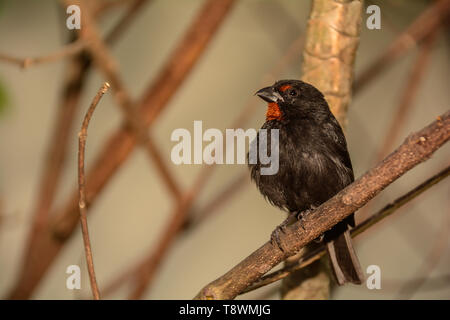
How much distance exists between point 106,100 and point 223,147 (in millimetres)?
1035

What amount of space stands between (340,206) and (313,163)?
1.73 feet

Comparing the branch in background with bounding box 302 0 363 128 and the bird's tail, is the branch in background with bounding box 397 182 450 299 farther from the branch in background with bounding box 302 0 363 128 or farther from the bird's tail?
the branch in background with bounding box 302 0 363 128

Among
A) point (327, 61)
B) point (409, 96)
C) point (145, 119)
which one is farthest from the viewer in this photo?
point (409, 96)

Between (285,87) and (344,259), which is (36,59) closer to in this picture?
(285,87)

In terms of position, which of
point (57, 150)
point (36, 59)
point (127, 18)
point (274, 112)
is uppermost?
point (127, 18)

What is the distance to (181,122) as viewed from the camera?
3320mm

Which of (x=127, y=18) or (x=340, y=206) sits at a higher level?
(x=127, y=18)

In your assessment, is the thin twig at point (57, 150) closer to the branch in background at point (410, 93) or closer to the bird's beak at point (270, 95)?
the bird's beak at point (270, 95)

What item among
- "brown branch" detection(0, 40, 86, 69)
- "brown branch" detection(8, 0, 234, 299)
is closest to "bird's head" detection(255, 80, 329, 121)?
"brown branch" detection(8, 0, 234, 299)

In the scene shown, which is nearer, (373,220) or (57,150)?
(373,220)

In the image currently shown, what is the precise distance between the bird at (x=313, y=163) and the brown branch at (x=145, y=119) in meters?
0.63

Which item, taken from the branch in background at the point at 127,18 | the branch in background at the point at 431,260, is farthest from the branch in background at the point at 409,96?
the branch in background at the point at 127,18

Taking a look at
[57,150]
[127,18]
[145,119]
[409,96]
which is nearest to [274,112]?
[145,119]

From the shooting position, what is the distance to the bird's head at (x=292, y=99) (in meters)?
1.96
